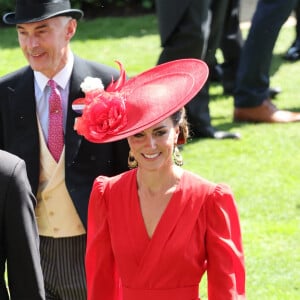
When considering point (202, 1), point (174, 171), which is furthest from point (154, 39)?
point (174, 171)

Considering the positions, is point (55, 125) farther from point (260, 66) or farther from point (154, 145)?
point (260, 66)

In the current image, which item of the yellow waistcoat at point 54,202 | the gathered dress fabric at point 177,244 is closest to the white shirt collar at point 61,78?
the yellow waistcoat at point 54,202

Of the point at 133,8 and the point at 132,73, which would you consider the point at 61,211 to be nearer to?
the point at 132,73

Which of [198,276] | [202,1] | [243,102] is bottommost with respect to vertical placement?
[243,102]

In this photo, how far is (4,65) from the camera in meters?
11.9

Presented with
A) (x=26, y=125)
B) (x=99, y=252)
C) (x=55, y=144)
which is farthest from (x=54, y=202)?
(x=99, y=252)

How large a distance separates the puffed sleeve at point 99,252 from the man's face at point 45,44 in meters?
0.92

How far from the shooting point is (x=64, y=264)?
5023 mm

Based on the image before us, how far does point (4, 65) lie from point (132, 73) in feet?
4.91

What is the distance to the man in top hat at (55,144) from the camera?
4.96m

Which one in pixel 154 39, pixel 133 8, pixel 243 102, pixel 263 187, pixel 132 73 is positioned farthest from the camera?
pixel 133 8

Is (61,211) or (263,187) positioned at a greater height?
(61,211)

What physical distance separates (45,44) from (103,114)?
0.92 m

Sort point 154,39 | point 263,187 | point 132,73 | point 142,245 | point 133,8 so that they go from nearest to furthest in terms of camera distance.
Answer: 1. point 142,245
2. point 263,187
3. point 132,73
4. point 154,39
5. point 133,8
